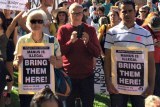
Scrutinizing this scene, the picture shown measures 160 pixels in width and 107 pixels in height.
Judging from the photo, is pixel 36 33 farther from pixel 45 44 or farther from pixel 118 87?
pixel 118 87

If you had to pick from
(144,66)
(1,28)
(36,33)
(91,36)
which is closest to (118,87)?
(144,66)

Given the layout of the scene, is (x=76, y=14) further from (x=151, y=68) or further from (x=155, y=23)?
(x=155, y=23)

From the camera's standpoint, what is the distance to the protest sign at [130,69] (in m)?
5.54

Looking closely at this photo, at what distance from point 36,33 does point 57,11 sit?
7.90 ft

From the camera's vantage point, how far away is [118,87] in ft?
18.5

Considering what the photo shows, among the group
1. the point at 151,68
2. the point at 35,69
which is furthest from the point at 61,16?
the point at 151,68

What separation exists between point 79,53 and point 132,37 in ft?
2.79

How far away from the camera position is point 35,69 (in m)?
5.53

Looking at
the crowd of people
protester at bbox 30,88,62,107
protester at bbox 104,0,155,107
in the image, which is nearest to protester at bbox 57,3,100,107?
the crowd of people

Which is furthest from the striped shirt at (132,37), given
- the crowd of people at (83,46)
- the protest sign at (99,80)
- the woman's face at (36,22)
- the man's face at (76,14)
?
the protest sign at (99,80)

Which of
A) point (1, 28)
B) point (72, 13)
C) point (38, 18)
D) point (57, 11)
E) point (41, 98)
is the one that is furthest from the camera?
point (57, 11)

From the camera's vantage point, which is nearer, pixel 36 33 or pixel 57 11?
pixel 36 33

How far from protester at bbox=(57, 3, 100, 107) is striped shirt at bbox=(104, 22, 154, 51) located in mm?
430

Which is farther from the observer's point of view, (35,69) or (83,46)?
(83,46)
